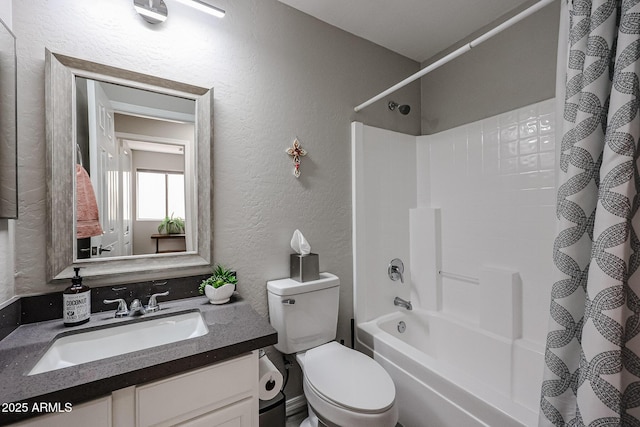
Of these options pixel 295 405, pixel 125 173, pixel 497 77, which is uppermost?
pixel 497 77

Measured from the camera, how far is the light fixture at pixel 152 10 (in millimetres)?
1244

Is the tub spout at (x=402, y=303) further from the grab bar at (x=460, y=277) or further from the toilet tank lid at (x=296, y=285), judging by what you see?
the toilet tank lid at (x=296, y=285)

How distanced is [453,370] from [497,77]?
1.80 m

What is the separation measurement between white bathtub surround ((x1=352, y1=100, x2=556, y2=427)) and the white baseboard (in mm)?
487

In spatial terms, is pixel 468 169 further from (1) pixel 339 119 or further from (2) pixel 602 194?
(2) pixel 602 194

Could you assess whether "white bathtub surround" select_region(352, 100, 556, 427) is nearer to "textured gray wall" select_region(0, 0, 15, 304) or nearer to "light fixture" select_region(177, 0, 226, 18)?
"light fixture" select_region(177, 0, 226, 18)

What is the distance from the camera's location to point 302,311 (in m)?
1.55

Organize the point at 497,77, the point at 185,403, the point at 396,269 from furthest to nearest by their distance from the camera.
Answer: the point at 396,269 < the point at 497,77 < the point at 185,403

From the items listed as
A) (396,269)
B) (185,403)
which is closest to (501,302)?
(396,269)

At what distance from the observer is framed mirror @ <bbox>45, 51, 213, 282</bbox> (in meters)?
1.12

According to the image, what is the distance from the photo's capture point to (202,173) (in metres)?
1.41

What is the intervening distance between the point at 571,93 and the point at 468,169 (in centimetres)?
113

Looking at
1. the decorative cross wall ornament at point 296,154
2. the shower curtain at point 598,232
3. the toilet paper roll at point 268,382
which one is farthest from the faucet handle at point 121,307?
the shower curtain at point 598,232

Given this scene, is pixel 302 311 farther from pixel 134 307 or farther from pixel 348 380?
pixel 134 307
